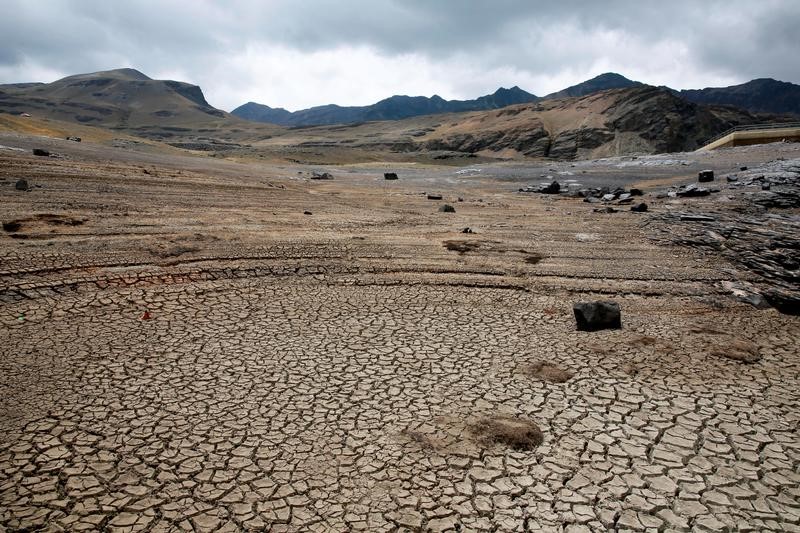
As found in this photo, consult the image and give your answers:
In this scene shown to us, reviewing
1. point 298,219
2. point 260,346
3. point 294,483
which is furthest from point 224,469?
point 298,219

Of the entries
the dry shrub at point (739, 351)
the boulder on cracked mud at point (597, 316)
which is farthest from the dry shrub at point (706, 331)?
the boulder on cracked mud at point (597, 316)

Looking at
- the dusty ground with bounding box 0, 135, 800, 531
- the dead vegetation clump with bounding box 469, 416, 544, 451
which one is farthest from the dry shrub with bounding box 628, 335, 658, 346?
the dead vegetation clump with bounding box 469, 416, 544, 451

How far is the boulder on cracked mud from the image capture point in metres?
6.83

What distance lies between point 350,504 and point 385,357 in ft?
8.01

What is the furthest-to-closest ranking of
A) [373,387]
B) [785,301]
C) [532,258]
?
[532,258] < [785,301] < [373,387]

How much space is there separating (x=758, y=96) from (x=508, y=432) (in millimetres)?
194698

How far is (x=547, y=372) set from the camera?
5.72 m

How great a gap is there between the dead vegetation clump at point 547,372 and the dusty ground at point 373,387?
0.05 meters

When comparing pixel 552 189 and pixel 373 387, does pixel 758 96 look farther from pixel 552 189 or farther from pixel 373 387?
pixel 373 387

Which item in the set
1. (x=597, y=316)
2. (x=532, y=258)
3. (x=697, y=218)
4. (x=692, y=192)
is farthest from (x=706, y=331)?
(x=692, y=192)

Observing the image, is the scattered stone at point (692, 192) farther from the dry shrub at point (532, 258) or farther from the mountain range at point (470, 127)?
the mountain range at point (470, 127)

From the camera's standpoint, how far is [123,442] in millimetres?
4219

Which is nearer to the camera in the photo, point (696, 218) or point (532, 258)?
point (532, 258)

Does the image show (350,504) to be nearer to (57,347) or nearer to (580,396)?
(580,396)
